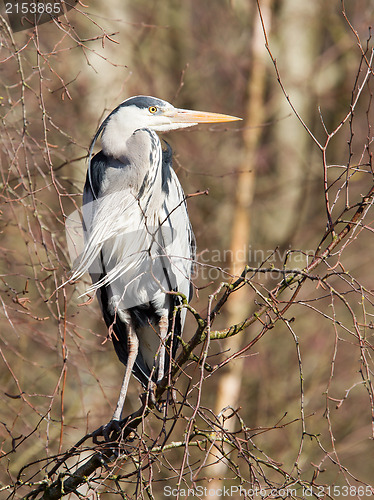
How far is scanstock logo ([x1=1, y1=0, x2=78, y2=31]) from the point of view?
7.91 feet

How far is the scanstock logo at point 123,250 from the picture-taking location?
3.04 metres

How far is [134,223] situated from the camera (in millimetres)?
3139

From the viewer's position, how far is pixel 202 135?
23.6 ft

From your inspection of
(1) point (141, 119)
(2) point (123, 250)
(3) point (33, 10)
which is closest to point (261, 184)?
(1) point (141, 119)

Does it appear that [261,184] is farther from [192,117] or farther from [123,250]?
[123,250]

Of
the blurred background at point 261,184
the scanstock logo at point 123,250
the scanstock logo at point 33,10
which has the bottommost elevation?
the scanstock logo at point 123,250

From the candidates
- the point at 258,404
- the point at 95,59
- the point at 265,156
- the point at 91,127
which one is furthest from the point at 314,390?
the point at 95,59

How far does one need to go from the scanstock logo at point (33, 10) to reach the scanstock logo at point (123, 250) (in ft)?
2.95

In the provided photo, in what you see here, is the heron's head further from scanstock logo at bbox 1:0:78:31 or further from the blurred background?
the blurred background

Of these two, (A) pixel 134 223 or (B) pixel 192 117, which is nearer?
(A) pixel 134 223

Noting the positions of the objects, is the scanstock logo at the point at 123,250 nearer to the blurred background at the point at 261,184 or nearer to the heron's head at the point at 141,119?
the heron's head at the point at 141,119

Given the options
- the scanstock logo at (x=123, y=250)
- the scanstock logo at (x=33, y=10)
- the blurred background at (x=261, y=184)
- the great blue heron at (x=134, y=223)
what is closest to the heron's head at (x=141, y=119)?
the great blue heron at (x=134, y=223)

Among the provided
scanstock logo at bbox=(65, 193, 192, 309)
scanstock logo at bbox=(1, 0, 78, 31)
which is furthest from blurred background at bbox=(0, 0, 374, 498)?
scanstock logo at bbox=(1, 0, 78, 31)

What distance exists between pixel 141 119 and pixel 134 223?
573 mm
